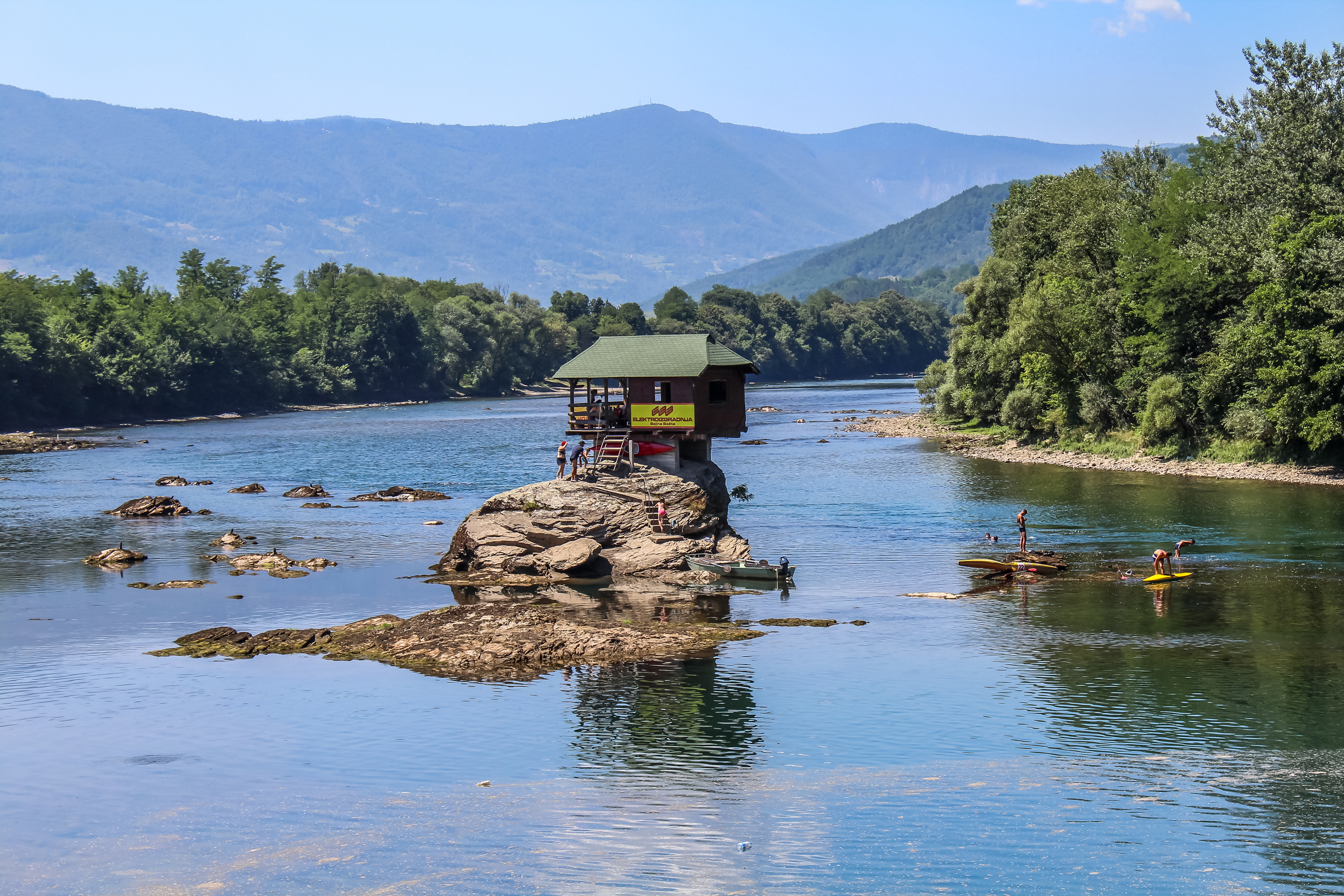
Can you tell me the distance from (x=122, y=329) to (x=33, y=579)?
13439cm

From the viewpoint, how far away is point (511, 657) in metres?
41.7

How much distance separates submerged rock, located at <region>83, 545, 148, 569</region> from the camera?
2422 inches

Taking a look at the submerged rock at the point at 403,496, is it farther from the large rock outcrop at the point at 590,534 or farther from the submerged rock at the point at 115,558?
the large rock outcrop at the point at 590,534

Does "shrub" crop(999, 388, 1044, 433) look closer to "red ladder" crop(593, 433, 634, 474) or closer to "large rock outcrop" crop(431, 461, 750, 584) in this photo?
"large rock outcrop" crop(431, 461, 750, 584)

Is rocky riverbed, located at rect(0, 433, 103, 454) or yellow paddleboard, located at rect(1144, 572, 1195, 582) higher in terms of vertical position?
rocky riverbed, located at rect(0, 433, 103, 454)

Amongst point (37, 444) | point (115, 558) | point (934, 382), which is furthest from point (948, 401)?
point (37, 444)

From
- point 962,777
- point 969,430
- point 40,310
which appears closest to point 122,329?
point 40,310

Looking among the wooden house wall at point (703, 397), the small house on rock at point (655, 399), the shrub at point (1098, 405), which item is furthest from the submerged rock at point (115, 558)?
the shrub at point (1098, 405)

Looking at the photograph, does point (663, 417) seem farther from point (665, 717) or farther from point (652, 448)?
point (665, 717)

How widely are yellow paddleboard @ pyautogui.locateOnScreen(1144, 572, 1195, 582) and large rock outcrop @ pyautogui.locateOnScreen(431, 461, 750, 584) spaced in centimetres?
1869

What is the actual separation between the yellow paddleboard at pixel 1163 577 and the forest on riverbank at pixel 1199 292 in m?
27.8

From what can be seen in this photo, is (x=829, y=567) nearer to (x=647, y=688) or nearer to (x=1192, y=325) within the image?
(x=647, y=688)

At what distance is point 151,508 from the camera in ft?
265

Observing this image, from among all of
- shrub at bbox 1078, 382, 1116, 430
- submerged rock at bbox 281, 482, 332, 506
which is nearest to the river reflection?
submerged rock at bbox 281, 482, 332, 506
